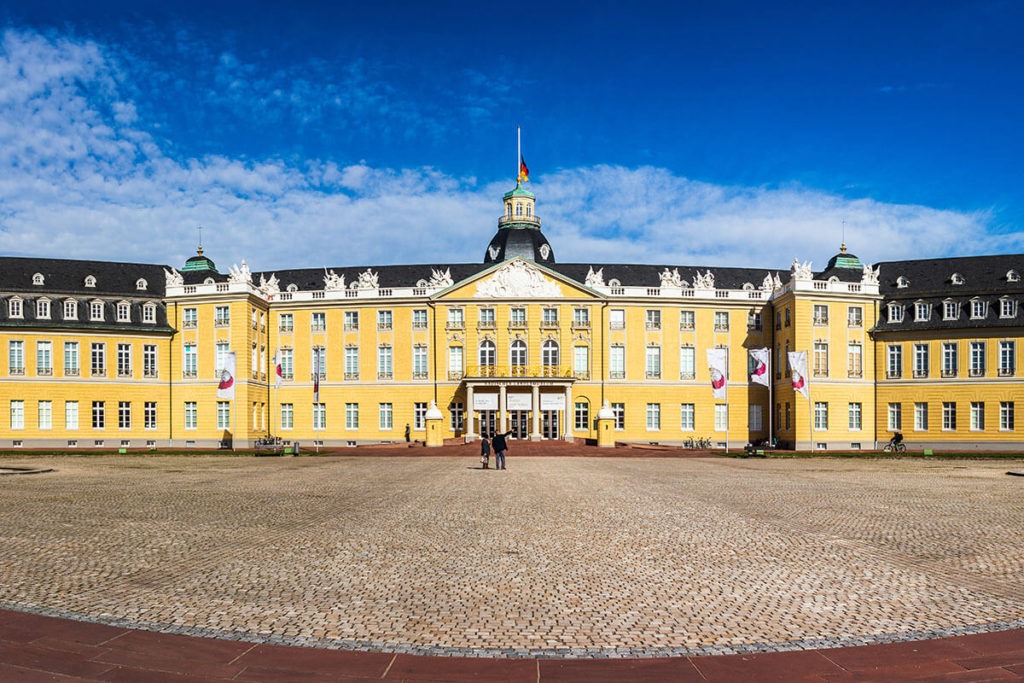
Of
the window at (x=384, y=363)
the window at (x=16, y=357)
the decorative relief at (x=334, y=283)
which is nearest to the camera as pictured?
the window at (x=16, y=357)

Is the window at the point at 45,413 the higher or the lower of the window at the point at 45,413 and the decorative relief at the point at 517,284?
the lower

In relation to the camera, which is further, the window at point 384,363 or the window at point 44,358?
the window at point 384,363

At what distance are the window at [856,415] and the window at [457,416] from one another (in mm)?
29520

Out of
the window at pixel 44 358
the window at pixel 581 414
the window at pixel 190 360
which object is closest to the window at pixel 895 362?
the window at pixel 581 414

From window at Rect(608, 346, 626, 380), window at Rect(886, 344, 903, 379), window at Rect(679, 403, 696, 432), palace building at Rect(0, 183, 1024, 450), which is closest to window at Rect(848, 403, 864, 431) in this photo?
palace building at Rect(0, 183, 1024, 450)

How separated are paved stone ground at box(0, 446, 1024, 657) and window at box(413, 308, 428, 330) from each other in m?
44.6

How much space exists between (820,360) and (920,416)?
8.28 meters

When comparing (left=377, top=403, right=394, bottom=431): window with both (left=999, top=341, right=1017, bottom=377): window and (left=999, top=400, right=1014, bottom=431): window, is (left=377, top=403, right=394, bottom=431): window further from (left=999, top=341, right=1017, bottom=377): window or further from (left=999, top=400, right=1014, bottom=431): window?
(left=999, top=341, right=1017, bottom=377): window

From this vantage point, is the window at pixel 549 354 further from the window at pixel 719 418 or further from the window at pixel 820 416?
the window at pixel 820 416

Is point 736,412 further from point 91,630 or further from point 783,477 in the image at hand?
point 91,630

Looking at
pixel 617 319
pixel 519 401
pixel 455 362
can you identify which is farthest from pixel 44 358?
pixel 617 319

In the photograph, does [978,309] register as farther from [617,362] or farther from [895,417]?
[617,362]

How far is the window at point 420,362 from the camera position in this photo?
7294 centimetres

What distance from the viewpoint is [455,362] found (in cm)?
7294
